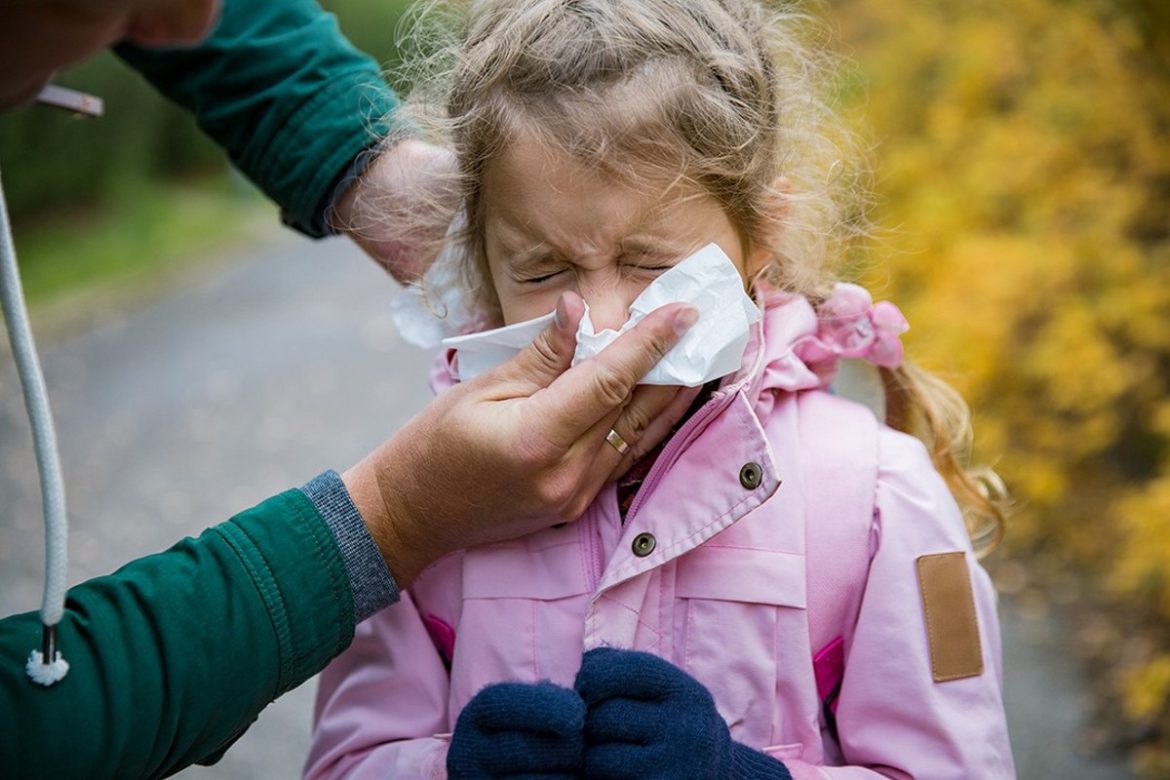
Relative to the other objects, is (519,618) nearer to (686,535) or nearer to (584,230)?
(686,535)

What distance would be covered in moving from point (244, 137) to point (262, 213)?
38.7ft

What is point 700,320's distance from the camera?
169 cm

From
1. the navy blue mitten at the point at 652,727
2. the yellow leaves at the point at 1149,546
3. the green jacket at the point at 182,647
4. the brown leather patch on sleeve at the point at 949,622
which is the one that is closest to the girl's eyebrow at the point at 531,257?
the green jacket at the point at 182,647

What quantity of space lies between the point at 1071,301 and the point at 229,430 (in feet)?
16.0

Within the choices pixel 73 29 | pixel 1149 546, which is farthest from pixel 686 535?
pixel 1149 546

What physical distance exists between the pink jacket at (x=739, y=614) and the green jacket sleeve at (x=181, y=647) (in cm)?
22

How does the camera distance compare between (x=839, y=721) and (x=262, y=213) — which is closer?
(x=839, y=721)

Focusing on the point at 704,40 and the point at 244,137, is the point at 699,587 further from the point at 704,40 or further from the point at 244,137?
the point at 244,137

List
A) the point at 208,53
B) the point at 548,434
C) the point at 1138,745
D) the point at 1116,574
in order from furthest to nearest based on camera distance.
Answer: the point at 1116,574, the point at 1138,745, the point at 208,53, the point at 548,434

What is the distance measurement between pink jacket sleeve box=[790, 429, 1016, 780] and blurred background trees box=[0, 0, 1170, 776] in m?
1.86

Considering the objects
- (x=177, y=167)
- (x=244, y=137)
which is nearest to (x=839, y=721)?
(x=244, y=137)

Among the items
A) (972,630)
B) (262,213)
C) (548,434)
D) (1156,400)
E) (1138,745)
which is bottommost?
(262,213)

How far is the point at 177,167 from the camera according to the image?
47.9ft

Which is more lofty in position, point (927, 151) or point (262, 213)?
point (927, 151)
